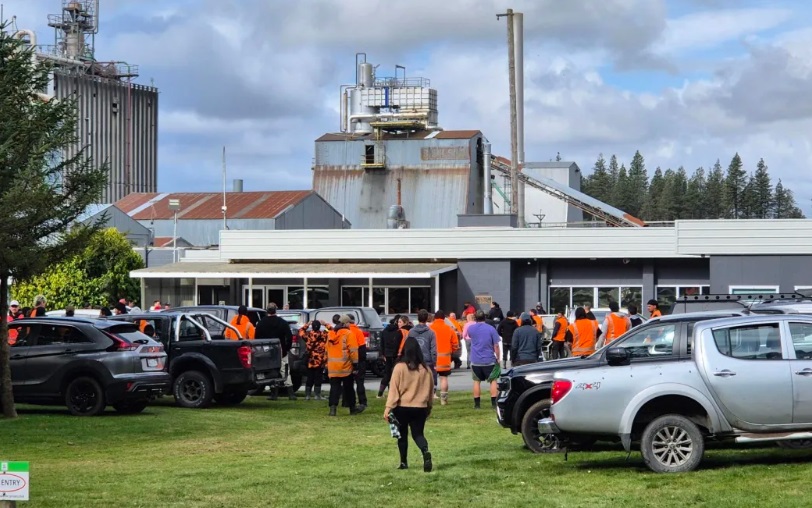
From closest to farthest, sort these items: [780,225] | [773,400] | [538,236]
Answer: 1. [773,400]
2. [780,225]
3. [538,236]

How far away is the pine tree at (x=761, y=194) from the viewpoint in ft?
495

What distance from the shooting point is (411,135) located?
247ft

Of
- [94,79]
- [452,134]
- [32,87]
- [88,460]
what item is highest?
[94,79]

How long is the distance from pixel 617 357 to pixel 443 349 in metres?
10.9

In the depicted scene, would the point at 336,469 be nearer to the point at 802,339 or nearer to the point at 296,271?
the point at 802,339

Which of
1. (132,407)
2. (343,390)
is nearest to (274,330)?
(343,390)

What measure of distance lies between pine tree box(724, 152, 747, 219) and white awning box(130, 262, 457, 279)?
352 feet

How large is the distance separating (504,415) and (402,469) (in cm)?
202

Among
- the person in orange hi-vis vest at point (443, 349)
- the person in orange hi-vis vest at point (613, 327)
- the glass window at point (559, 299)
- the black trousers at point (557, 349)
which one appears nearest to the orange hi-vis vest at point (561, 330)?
the black trousers at point (557, 349)

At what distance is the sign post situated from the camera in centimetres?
823

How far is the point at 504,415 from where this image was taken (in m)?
15.8

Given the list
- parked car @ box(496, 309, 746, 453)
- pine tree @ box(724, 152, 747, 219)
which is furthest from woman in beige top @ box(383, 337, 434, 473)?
pine tree @ box(724, 152, 747, 219)

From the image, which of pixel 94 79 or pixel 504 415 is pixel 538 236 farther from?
pixel 94 79

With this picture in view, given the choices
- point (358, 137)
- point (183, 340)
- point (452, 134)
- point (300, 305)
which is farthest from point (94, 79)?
point (183, 340)
